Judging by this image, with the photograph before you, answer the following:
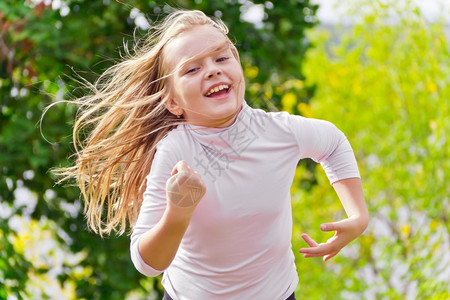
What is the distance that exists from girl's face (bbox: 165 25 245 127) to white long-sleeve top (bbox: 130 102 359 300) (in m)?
0.06

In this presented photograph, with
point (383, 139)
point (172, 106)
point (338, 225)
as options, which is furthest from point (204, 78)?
point (383, 139)

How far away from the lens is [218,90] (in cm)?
223

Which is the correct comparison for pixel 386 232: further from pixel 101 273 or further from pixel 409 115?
pixel 101 273

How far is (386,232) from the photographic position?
7.30 m

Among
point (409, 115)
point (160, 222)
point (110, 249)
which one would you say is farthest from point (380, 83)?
point (160, 222)

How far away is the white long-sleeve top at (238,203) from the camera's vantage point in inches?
86.3

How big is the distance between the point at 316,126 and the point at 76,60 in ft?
8.03

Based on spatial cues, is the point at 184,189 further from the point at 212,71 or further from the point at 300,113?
the point at 300,113

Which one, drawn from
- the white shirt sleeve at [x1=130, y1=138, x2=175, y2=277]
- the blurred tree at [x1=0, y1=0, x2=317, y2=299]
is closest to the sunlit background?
the blurred tree at [x1=0, y1=0, x2=317, y2=299]

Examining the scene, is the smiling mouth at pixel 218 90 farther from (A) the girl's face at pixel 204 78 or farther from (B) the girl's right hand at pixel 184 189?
(B) the girl's right hand at pixel 184 189

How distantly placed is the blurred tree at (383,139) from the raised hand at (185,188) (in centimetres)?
393

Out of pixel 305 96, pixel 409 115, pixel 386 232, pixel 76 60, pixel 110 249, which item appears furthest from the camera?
pixel 386 232

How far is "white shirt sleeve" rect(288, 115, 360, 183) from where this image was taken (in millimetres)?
2357

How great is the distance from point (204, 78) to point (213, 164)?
0.24 metres
